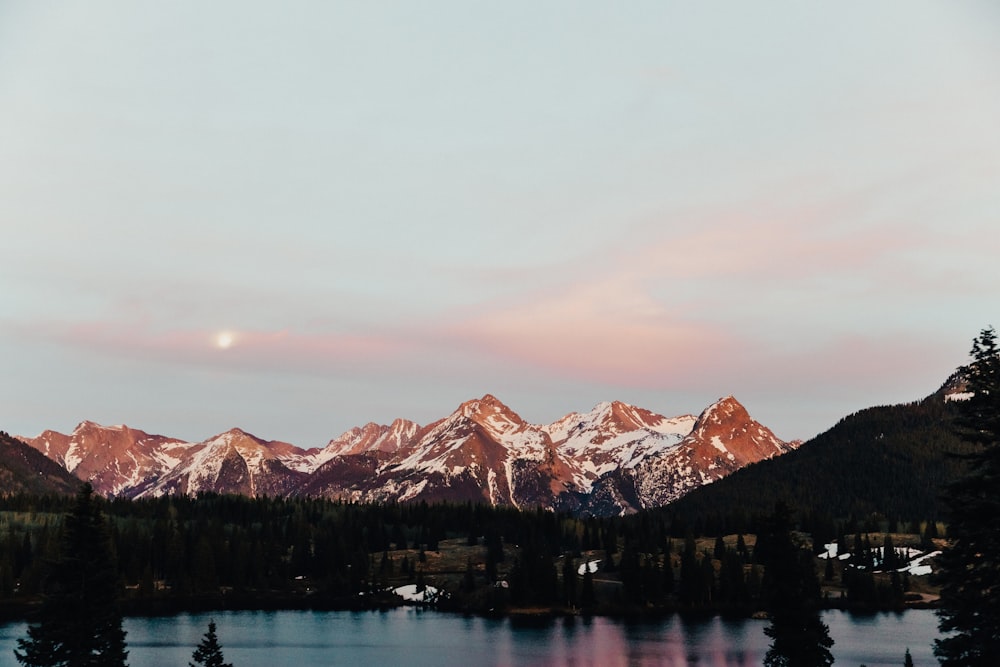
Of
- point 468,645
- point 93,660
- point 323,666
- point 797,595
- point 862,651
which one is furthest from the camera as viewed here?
point 468,645

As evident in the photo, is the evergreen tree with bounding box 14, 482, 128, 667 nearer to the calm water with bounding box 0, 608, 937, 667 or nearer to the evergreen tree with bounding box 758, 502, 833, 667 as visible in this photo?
the evergreen tree with bounding box 758, 502, 833, 667

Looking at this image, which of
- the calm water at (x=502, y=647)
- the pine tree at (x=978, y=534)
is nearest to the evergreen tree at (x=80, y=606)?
the pine tree at (x=978, y=534)

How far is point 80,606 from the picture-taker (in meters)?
62.0

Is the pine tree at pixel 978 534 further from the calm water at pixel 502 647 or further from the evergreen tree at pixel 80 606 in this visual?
the calm water at pixel 502 647

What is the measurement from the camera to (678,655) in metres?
163

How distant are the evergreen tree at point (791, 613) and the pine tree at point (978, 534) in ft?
58.8

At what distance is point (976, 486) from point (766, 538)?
1051 inches

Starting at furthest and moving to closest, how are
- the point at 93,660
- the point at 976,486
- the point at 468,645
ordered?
the point at 468,645 < the point at 93,660 < the point at 976,486

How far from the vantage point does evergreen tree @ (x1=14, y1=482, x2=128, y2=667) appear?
61.0m

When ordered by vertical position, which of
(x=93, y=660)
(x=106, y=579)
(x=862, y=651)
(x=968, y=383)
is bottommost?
(x=862, y=651)

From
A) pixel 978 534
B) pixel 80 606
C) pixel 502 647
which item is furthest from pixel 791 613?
pixel 502 647

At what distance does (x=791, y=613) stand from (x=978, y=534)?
23076mm

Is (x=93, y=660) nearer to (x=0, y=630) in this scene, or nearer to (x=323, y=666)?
(x=323, y=666)

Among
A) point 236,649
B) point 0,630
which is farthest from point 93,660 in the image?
point 0,630
